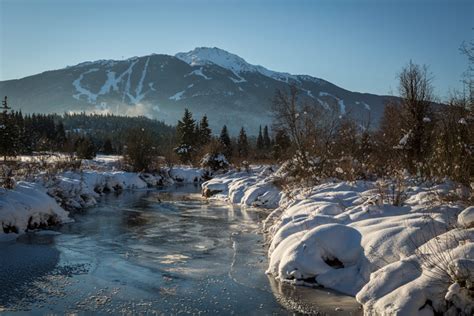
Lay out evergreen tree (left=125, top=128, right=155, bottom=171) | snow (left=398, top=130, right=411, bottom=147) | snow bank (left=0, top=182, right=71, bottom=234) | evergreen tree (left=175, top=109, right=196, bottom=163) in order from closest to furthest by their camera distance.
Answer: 1. snow bank (left=0, top=182, right=71, bottom=234)
2. snow (left=398, top=130, right=411, bottom=147)
3. evergreen tree (left=125, top=128, right=155, bottom=171)
4. evergreen tree (left=175, top=109, right=196, bottom=163)

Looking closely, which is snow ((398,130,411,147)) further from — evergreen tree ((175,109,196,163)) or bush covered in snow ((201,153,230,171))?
evergreen tree ((175,109,196,163))

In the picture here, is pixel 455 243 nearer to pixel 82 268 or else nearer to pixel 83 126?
pixel 82 268

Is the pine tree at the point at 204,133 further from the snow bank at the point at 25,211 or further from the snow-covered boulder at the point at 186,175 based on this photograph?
the snow bank at the point at 25,211

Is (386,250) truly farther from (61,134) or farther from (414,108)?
(61,134)

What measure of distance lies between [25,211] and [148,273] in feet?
21.3

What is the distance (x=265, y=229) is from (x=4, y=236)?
25.6ft

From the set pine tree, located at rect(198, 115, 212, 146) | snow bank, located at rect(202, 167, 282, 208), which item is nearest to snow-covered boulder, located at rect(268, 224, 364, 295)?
snow bank, located at rect(202, 167, 282, 208)

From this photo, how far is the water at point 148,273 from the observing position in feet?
23.8

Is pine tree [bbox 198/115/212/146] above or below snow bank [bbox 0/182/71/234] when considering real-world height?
above

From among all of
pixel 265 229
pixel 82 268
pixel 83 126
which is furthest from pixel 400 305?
pixel 83 126

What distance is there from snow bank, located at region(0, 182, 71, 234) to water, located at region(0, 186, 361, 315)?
733mm

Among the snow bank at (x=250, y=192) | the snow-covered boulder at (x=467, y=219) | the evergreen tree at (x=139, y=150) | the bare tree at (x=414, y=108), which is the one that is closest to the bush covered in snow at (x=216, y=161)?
the evergreen tree at (x=139, y=150)

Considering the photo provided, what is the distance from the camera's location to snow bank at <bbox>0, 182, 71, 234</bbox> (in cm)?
1290

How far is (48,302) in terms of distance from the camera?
741 centimetres
